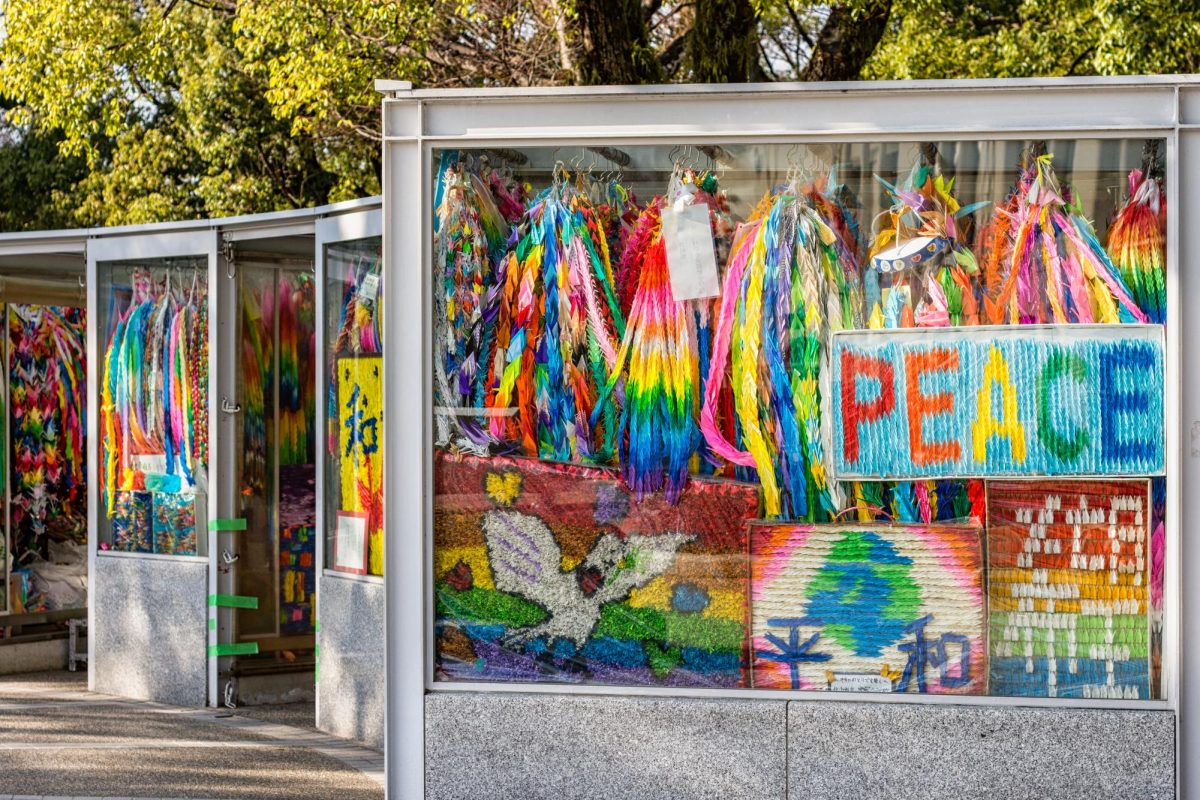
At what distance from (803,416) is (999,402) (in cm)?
70

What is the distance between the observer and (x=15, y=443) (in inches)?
409

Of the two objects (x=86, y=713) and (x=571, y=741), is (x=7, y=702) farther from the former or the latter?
(x=571, y=741)

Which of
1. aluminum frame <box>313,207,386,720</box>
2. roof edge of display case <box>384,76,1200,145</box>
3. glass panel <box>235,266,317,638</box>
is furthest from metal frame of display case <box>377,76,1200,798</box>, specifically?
glass panel <box>235,266,317,638</box>

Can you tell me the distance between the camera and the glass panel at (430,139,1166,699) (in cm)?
534

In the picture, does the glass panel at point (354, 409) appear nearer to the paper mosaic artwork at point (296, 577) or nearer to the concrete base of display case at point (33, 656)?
the paper mosaic artwork at point (296, 577)

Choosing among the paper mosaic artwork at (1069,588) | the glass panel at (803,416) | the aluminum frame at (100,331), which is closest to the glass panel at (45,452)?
the aluminum frame at (100,331)

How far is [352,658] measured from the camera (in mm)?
7727

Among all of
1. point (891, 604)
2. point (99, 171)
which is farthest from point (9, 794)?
point (99, 171)

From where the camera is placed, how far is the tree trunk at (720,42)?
36.7 ft

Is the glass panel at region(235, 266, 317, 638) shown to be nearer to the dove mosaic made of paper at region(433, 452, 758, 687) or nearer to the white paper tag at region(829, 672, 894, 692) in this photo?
the dove mosaic made of paper at region(433, 452, 758, 687)

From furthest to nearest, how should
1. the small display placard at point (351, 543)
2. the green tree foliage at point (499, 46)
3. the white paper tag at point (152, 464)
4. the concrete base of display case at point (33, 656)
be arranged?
the green tree foliage at point (499, 46) → the concrete base of display case at point (33, 656) → the white paper tag at point (152, 464) → the small display placard at point (351, 543)

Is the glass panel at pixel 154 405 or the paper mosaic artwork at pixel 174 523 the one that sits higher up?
the glass panel at pixel 154 405

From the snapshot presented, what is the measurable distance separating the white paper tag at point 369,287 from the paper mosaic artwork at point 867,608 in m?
2.87

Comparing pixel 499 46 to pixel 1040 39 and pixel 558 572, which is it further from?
pixel 558 572
